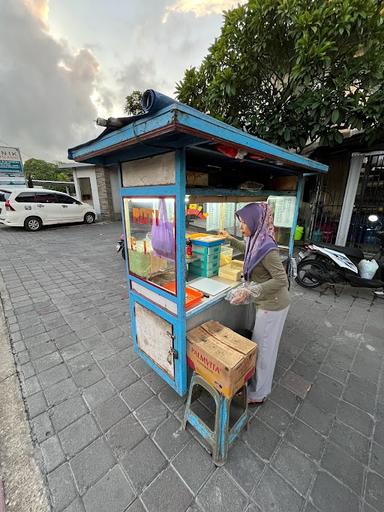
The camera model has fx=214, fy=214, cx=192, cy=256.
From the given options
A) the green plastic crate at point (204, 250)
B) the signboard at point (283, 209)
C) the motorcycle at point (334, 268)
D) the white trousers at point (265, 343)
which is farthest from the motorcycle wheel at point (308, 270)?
the white trousers at point (265, 343)

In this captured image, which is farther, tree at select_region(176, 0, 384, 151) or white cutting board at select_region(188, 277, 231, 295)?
tree at select_region(176, 0, 384, 151)

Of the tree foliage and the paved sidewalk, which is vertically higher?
the tree foliage

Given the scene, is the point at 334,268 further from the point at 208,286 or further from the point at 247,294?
the point at 247,294

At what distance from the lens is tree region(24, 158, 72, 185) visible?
28234mm

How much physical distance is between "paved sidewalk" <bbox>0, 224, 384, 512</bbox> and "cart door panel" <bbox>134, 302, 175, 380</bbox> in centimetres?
29

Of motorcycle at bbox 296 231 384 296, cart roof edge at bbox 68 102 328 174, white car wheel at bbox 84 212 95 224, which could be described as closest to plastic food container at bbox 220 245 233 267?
cart roof edge at bbox 68 102 328 174

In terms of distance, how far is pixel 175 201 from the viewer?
4.70ft

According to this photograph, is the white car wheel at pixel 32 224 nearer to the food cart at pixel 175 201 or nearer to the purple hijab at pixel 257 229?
the food cart at pixel 175 201

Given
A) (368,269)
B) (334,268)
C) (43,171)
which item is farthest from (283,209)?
(43,171)

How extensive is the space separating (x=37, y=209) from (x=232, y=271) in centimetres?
979

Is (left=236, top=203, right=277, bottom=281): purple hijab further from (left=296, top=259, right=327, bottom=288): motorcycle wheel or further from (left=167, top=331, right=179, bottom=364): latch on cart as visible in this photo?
(left=296, top=259, right=327, bottom=288): motorcycle wheel

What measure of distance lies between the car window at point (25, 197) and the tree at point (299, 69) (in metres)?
7.60

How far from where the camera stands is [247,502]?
4.22ft

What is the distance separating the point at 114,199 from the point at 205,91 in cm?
837
